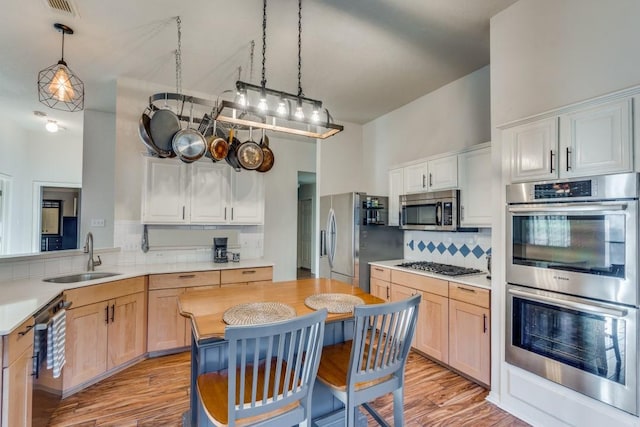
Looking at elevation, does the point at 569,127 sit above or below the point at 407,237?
above

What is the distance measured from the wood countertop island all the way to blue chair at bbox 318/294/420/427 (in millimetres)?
232

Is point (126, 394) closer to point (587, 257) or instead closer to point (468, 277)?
point (468, 277)

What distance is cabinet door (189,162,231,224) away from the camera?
3.59 metres

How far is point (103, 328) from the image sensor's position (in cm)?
263

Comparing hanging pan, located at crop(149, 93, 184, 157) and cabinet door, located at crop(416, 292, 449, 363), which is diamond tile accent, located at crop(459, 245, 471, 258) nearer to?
cabinet door, located at crop(416, 292, 449, 363)

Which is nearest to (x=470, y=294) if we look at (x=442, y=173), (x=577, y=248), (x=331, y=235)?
(x=577, y=248)

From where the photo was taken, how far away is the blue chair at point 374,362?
4.72 feet

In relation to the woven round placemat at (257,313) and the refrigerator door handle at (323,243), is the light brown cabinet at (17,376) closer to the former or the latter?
the woven round placemat at (257,313)

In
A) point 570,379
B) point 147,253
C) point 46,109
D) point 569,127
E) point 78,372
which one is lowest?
point 78,372

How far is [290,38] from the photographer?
2.70 metres

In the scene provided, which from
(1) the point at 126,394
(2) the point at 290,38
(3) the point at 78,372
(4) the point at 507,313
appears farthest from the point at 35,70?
(4) the point at 507,313

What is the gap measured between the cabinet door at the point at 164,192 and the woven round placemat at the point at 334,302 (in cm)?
224

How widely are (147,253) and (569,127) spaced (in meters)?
4.09

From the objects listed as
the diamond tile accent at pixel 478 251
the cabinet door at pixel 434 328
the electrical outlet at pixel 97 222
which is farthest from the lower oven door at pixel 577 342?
the electrical outlet at pixel 97 222
